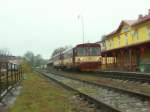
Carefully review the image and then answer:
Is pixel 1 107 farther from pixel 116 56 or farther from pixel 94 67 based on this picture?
pixel 116 56

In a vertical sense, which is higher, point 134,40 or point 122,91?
point 134,40

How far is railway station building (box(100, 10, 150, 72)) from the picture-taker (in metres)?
42.2

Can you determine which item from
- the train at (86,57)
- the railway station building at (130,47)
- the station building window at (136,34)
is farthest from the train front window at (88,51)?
the station building window at (136,34)

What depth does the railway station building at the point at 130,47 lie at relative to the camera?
139 ft

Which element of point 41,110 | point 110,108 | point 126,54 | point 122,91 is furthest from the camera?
point 126,54

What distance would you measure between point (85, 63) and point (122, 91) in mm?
27113

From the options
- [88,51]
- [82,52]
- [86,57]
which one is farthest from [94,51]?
[82,52]

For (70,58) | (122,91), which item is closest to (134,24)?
(70,58)

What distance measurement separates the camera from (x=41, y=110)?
37.3 feet

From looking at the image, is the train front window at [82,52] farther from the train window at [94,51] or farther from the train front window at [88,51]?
the train window at [94,51]

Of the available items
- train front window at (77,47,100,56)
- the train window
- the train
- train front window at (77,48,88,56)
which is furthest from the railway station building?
train front window at (77,48,88,56)

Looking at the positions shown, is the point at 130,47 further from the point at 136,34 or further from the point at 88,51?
the point at 136,34

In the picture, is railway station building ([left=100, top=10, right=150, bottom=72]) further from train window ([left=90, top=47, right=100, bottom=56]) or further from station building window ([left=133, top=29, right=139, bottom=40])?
train window ([left=90, top=47, right=100, bottom=56])

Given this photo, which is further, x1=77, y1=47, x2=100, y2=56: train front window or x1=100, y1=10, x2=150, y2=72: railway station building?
x1=77, y1=47, x2=100, y2=56: train front window
